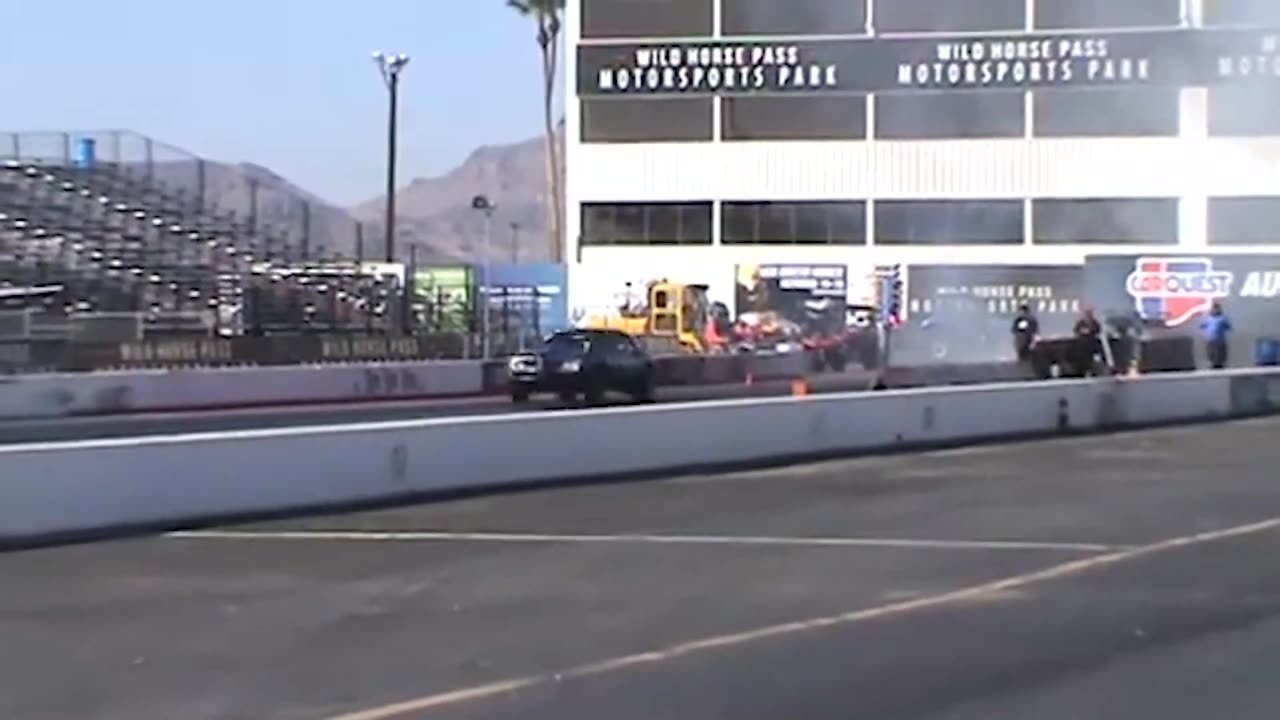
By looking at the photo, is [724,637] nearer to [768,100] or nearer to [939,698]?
[939,698]

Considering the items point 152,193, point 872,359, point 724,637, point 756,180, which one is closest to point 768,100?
point 756,180

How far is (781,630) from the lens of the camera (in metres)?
12.4

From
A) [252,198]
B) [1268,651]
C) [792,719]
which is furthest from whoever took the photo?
[252,198]

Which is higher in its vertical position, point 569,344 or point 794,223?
point 794,223

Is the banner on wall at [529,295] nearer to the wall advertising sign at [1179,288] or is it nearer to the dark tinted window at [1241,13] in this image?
the wall advertising sign at [1179,288]

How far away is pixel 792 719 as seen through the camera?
9750mm

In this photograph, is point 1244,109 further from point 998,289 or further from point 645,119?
point 645,119

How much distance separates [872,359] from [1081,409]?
887 inches

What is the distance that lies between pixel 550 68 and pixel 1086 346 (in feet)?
150

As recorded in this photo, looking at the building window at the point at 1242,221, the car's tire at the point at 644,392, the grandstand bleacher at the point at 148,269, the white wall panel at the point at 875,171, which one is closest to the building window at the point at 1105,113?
the white wall panel at the point at 875,171

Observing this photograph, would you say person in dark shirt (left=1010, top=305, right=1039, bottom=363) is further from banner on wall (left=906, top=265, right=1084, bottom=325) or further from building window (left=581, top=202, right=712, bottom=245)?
building window (left=581, top=202, right=712, bottom=245)

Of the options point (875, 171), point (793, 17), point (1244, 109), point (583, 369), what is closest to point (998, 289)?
point (875, 171)

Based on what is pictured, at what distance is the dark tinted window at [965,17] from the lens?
4934 cm

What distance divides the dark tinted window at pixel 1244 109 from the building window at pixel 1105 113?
4.80 meters
